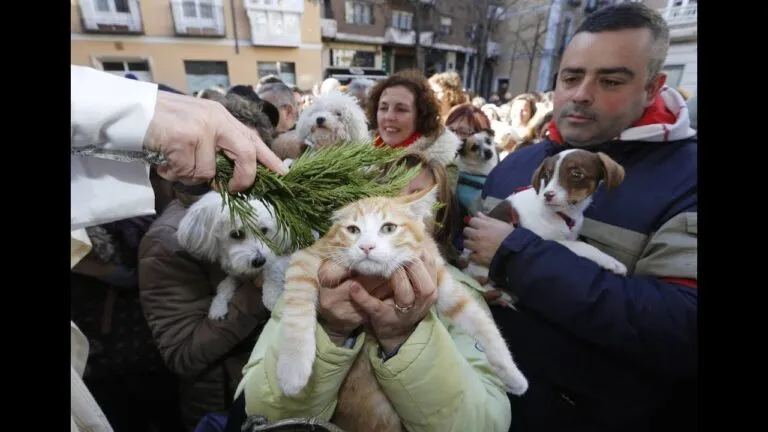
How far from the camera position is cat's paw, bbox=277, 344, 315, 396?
73cm

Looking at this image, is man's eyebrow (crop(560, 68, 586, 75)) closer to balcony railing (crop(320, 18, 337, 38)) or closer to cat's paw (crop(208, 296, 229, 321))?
cat's paw (crop(208, 296, 229, 321))

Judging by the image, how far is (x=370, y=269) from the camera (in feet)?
2.56

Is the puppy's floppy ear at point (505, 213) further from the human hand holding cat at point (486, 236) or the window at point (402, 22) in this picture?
the window at point (402, 22)

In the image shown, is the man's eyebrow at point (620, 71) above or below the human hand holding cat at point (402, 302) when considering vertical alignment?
above

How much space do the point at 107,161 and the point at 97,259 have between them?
1054mm

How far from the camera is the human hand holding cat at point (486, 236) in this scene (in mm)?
1122

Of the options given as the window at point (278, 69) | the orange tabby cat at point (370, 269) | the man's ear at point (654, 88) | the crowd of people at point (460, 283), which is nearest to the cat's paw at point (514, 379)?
the orange tabby cat at point (370, 269)

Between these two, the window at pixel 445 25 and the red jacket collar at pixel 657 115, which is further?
the window at pixel 445 25

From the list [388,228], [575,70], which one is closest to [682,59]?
[575,70]

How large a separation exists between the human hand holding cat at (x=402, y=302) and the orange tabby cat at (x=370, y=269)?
0.04 metres

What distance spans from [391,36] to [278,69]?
3.20 m
